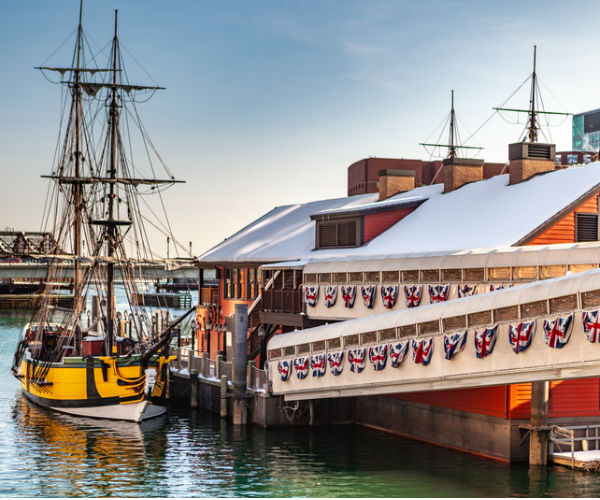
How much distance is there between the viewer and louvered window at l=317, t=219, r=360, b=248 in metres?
48.7

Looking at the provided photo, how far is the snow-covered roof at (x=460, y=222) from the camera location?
38.7m

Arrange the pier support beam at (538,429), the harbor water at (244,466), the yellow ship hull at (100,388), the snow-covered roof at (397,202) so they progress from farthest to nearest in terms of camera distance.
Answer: the snow-covered roof at (397,202)
the yellow ship hull at (100,388)
the pier support beam at (538,429)
the harbor water at (244,466)

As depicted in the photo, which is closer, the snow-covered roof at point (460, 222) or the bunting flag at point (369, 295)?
the snow-covered roof at point (460, 222)

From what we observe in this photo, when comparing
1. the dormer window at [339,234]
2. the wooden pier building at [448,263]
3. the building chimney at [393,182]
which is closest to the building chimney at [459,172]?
the wooden pier building at [448,263]

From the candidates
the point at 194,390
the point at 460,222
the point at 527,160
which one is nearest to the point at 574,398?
the point at 460,222

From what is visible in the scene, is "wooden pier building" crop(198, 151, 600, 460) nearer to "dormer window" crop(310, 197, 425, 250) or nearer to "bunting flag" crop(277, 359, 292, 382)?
"dormer window" crop(310, 197, 425, 250)

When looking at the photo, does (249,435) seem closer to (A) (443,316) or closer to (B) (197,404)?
(B) (197,404)

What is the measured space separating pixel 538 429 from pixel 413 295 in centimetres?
712

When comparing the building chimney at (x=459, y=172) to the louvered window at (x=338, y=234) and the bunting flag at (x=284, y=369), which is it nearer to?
the louvered window at (x=338, y=234)

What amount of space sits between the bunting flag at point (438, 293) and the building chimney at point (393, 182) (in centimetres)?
2062

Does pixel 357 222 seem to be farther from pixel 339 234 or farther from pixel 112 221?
pixel 112 221

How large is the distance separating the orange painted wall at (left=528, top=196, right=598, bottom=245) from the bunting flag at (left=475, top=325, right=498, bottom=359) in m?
8.86

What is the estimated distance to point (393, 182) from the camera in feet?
186

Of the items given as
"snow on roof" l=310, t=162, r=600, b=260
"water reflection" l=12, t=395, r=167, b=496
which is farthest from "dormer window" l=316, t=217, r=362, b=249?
"water reflection" l=12, t=395, r=167, b=496
